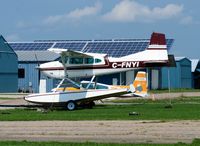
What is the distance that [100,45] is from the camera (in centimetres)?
8994

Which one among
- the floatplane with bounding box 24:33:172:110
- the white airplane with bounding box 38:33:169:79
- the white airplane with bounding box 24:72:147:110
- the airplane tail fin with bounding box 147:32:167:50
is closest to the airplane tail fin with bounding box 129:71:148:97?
the floatplane with bounding box 24:33:172:110

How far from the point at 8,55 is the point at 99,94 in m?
36.2

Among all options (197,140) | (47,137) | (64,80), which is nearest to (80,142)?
(47,137)

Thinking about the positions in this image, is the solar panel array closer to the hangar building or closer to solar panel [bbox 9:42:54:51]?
solar panel [bbox 9:42:54:51]

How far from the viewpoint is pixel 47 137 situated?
18.8m

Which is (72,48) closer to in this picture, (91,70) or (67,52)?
(91,70)

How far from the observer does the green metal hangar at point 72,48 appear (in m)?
76.0

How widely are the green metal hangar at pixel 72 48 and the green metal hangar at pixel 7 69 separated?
9.65ft

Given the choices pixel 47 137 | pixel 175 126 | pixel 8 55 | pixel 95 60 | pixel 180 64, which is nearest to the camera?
pixel 47 137

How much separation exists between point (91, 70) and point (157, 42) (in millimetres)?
5381

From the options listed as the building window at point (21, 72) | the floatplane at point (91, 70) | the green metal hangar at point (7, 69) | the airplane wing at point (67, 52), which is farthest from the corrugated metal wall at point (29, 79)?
the airplane wing at point (67, 52)

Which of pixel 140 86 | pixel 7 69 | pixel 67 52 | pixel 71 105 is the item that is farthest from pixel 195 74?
pixel 71 105

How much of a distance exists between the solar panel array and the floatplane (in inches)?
1651

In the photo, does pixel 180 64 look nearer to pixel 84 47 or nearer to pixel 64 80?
pixel 84 47
